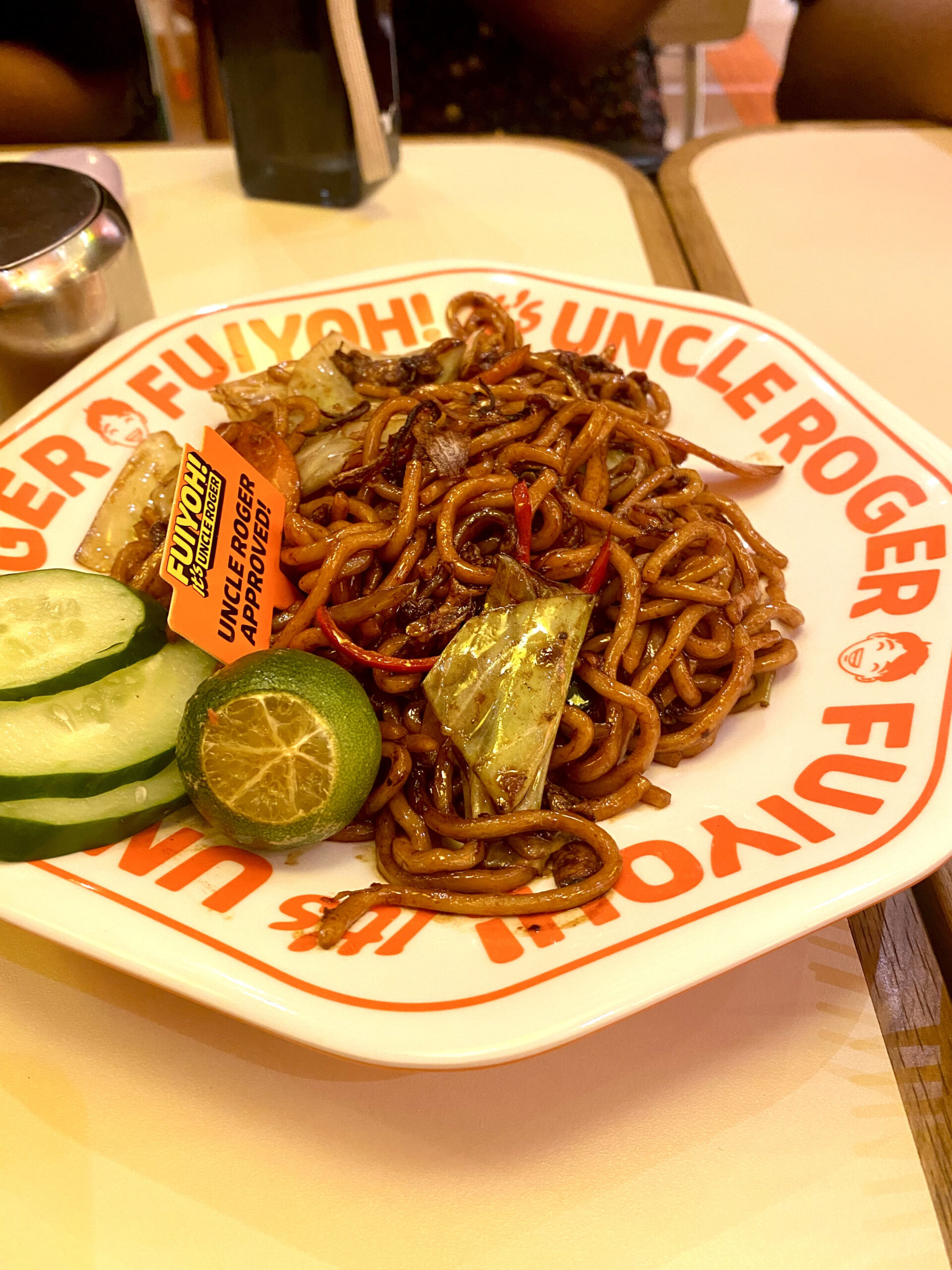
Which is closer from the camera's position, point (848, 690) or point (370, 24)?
point (848, 690)

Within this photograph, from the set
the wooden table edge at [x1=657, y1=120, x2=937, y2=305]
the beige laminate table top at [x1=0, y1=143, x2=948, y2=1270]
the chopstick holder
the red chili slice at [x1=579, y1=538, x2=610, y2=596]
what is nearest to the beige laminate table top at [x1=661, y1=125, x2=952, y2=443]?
the wooden table edge at [x1=657, y1=120, x2=937, y2=305]

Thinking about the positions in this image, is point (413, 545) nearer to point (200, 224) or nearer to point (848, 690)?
point (848, 690)

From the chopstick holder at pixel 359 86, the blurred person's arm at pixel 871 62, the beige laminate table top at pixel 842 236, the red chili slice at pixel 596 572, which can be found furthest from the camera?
the blurred person's arm at pixel 871 62

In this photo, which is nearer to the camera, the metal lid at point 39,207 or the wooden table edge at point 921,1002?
the wooden table edge at point 921,1002

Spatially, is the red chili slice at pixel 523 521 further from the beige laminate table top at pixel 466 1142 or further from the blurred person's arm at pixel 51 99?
the blurred person's arm at pixel 51 99

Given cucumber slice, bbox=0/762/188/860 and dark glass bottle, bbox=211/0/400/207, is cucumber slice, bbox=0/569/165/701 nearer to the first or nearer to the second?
cucumber slice, bbox=0/762/188/860

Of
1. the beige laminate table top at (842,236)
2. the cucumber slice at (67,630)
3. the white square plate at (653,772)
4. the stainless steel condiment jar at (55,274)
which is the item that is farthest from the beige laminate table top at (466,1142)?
the beige laminate table top at (842,236)

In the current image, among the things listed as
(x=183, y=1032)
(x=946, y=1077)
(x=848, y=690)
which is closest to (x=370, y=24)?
(x=848, y=690)
